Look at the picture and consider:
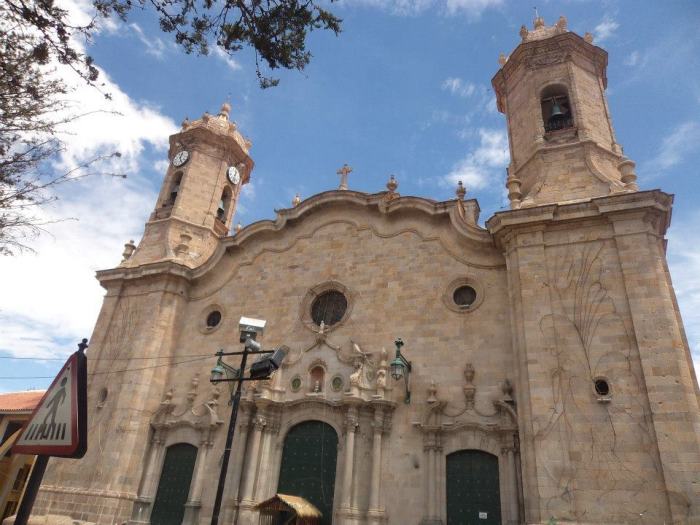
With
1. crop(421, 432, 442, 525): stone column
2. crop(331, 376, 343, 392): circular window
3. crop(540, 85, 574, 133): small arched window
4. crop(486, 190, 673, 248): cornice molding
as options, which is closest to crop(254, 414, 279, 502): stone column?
crop(331, 376, 343, 392): circular window

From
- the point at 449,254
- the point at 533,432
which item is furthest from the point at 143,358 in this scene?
the point at 533,432

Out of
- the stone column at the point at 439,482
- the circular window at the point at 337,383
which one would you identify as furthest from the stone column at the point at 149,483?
the stone column at the point at 439,482

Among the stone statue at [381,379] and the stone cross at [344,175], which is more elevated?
the stone cross at [344,175]

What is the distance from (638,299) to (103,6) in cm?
A: 1189

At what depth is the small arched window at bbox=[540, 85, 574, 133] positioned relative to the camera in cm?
1659

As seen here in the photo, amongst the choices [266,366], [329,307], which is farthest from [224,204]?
[266,366]

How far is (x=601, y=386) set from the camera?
11.2 metres

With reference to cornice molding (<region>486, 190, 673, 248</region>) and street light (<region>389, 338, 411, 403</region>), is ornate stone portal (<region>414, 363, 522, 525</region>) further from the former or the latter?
cornice molding (<region>486, 190, 673, 248</region>)

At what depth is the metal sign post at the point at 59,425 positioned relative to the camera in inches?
187

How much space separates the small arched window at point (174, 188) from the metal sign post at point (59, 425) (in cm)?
1809

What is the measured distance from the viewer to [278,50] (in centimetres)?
646

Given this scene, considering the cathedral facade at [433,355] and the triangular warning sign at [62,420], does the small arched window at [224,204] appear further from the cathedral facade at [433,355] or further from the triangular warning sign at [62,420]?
the triangular warning sign at [62,420]

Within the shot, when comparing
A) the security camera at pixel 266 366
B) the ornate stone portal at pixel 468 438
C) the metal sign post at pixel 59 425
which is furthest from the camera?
the ornate stone portal at pixel 468 438

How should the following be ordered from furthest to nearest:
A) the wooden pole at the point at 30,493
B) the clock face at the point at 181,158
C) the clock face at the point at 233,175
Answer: the clock face at the point at 233,175
the clock face at the point at 181,158
the wooden pole at the point at 30,493
